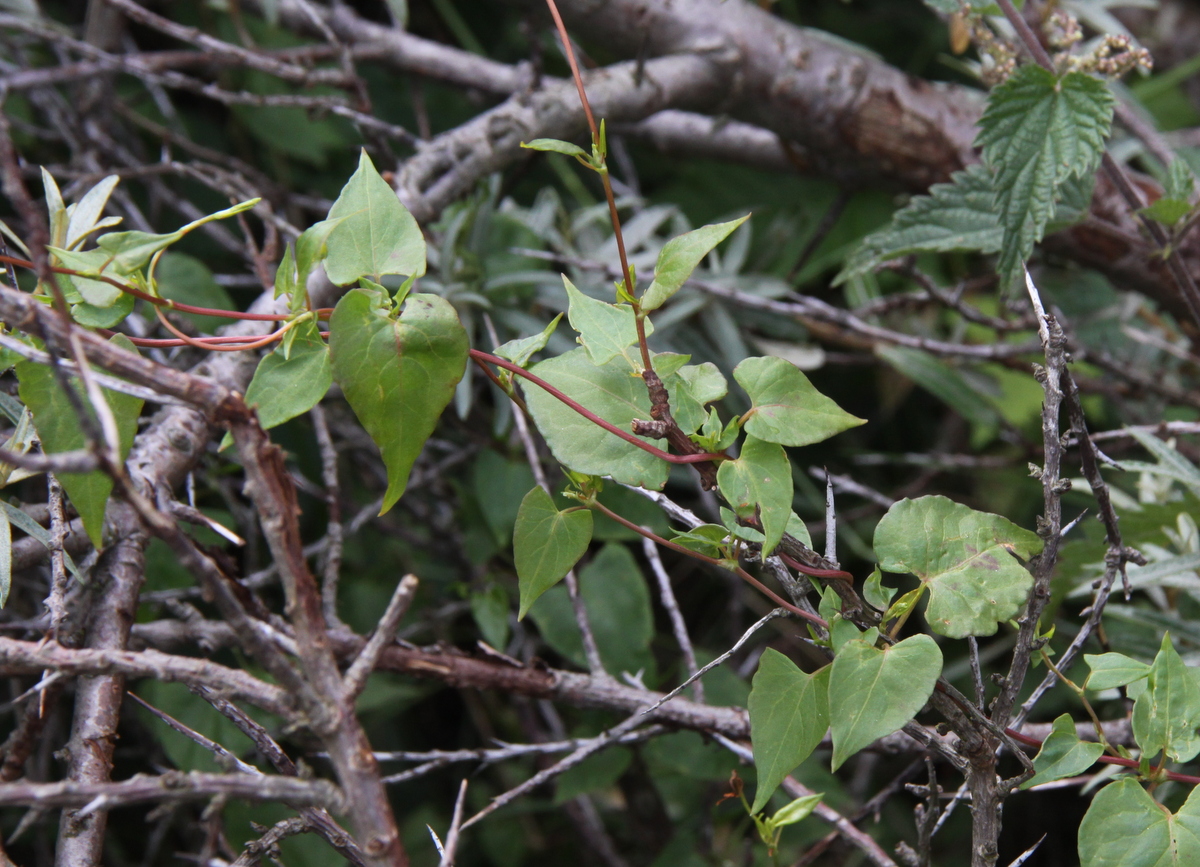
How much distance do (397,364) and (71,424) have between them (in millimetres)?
214

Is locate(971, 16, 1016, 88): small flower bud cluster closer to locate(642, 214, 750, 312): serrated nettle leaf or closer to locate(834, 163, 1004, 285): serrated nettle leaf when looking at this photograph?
locate(834, 163, 1004, 285): serrated nettle leaf

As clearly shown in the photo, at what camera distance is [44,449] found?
1.70 feet

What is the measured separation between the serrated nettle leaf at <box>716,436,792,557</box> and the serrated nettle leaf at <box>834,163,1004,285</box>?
0.47m

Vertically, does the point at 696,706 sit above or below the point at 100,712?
below

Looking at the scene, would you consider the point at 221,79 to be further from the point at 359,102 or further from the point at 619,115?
the point at 619,115

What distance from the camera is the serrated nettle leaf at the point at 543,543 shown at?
54cm

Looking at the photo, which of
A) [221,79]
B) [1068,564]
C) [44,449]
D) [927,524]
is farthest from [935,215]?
[221,79]

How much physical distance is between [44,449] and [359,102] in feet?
2.44

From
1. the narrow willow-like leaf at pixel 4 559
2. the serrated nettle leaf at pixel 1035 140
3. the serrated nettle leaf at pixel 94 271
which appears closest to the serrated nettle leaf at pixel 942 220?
the serrated nettle leaf at pixel 1035 140

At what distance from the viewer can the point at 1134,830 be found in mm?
512

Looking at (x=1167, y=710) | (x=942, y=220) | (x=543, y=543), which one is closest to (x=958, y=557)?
(x=1167, y=710)

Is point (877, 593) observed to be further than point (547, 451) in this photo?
No

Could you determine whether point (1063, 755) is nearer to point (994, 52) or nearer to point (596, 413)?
point (596, 413)

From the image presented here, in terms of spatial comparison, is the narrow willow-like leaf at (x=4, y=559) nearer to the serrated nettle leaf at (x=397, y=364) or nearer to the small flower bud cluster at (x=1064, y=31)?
the serrated nettle leaf at (x=397, y=364)
